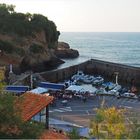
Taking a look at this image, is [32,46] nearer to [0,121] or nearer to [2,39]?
[2,39]

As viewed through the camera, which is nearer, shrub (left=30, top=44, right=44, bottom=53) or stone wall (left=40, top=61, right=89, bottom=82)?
stone wall (left=40, top=61, right=89, bottom=82)

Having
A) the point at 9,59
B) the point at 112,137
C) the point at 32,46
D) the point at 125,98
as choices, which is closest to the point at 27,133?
the point at 112,137

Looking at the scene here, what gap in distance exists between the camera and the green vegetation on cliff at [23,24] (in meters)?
85.7

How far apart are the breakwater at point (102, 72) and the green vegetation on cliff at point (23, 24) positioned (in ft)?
47.4

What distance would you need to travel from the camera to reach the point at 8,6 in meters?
91.6

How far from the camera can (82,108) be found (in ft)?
129

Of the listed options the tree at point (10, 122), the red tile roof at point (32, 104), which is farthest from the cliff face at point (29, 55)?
the tree at point (10, 122)

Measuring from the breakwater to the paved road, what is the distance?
2406cm

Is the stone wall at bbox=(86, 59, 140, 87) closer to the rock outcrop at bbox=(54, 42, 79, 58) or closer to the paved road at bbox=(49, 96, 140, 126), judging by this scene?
the rock outcrop at bbox=(54, 42, 79, 58)

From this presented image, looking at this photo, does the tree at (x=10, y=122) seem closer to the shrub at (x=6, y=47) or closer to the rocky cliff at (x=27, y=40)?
the rocky cliff at (x=27, y=40)

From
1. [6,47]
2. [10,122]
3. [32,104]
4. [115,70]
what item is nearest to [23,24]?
[6,47]

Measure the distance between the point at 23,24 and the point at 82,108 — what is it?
51.3 meters

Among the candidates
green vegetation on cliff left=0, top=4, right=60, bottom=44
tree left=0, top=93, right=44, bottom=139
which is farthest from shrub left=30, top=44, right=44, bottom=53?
tree left=0, top=93, right=44, bottom=139

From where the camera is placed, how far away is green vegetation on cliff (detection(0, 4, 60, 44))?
85688 mm
